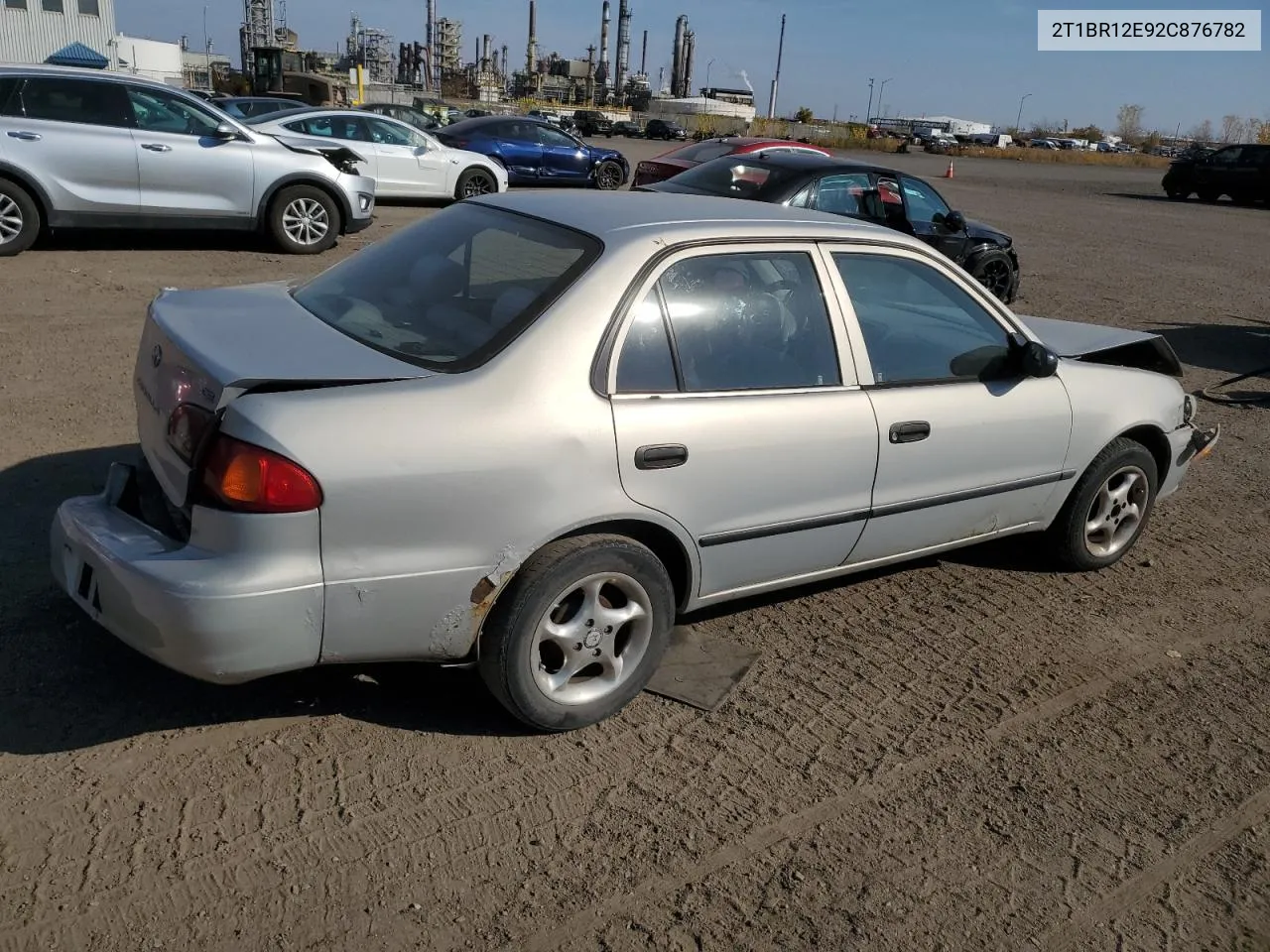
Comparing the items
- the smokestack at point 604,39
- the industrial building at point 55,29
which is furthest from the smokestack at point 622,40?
the industrial building at point 55,29

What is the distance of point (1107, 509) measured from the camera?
197 inches

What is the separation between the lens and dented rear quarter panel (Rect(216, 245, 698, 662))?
9.55 ft

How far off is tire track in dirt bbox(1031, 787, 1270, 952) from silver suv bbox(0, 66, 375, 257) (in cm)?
967

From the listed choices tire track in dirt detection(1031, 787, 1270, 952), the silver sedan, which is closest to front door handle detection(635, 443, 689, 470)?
the silver sedan

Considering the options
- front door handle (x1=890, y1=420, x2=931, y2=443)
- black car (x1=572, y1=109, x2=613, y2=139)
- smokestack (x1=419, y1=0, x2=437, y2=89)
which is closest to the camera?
front door handle (x1=890, y1=420, x2=931, y2=443)

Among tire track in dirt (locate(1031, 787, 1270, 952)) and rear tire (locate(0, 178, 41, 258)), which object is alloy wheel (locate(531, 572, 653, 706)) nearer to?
tire track in dirt (locate(1031, 787, 1270, 952))

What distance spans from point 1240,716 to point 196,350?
12.2 feet

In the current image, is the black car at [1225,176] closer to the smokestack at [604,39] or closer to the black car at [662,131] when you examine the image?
the black car at [662,131]

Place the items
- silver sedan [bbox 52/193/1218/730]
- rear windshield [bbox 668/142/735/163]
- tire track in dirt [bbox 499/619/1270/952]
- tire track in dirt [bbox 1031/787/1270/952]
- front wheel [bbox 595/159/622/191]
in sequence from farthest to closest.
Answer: front wheel [bbox 595/159/622/191] → rear windshield [bbox 668/142/735/163] → silver sedan [bbox 52/193/1218/730] → tire track in dirt [bbox 1031/787/1270/952] → tire track in dirt [bbox 499/619/1270/952]

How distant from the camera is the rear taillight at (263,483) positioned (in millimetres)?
2836

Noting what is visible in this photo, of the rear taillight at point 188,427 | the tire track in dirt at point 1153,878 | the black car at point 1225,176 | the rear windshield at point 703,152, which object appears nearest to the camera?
the tire track in dirt at point 1153,878

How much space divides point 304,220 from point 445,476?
8711mm

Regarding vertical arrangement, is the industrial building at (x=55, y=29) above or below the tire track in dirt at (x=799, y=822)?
above

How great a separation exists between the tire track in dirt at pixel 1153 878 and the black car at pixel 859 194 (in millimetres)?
6555
